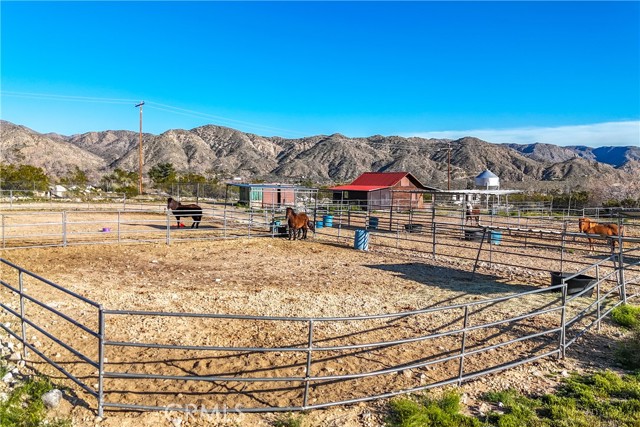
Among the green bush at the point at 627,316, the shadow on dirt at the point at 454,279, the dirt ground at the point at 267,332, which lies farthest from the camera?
the shadow on dirt at the point at 454,279

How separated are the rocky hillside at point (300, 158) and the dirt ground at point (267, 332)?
74.8m

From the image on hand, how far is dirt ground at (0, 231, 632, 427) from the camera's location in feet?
15.1

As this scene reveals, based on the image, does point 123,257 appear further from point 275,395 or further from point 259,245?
point 275,395

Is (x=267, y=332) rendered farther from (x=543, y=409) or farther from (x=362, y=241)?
(x=362, y=241)

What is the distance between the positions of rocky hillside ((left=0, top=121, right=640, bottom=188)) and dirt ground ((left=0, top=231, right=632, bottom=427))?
74801mm

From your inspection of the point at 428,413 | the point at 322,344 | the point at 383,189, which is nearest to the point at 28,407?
the point at 322,344

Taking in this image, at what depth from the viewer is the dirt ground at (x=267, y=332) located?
4.62 meters

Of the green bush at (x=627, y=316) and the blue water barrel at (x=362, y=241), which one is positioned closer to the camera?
the green bush at (x=627, y=316)

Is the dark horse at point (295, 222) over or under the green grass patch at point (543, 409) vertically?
over

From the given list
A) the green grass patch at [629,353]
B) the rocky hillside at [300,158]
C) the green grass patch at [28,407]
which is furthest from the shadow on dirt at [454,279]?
the rocky hillside at [300,158]

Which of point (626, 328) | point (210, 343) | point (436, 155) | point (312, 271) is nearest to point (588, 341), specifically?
point (626, 328)

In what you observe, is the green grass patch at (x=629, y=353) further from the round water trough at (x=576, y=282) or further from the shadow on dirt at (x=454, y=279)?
the shadow on dirt at (x=454, y=279)

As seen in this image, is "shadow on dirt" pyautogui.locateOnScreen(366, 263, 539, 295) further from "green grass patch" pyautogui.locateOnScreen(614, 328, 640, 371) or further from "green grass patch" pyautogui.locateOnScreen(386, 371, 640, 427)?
"green grass patch" pyautogui.locateOnScreen(386, 371, 640, 427)

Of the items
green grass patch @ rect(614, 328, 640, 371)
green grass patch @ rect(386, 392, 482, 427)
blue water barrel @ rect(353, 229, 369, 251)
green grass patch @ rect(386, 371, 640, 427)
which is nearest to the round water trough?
green grass patch @ rect(614, 328, 640, 371)
